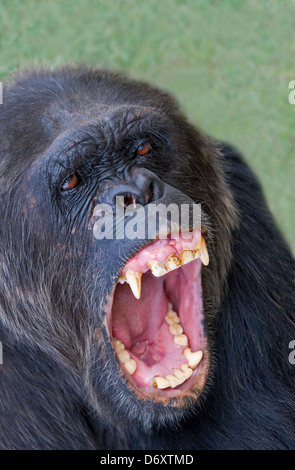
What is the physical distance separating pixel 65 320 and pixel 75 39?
4.24 m

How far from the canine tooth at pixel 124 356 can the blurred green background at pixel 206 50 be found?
3.34m

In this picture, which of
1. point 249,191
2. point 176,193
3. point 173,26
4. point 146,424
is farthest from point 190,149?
point 173,26

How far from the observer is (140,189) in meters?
3.82

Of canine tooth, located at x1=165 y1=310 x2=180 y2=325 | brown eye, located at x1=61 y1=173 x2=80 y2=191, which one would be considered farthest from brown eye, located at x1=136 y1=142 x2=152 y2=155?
canine tooth, located at x1=165 y1=310 x2=180 y2=325

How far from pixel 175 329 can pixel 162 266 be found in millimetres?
587

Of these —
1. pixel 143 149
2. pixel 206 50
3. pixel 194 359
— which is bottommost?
pixel 194 359

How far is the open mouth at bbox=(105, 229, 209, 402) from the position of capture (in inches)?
151

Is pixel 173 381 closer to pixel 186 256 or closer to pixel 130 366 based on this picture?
pixel 130 366

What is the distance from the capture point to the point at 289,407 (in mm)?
4500

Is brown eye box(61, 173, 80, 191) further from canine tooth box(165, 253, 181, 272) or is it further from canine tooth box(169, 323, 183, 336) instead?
canine tooth box(169, 323, 183, 336)

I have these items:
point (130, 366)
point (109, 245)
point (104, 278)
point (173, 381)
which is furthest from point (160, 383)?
point (109, 245)

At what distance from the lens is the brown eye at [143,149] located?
4.06 m

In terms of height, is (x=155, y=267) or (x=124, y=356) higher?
(x=155, y=267)

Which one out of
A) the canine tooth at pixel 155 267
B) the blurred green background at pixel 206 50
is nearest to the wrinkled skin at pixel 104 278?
the canine tooth at pixel 155 267
